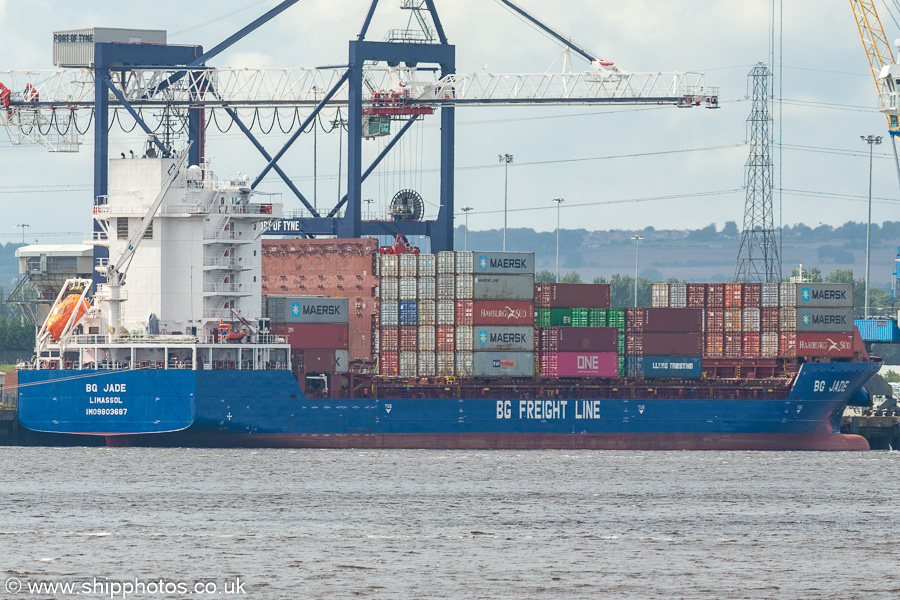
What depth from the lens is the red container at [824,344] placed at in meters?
67.7

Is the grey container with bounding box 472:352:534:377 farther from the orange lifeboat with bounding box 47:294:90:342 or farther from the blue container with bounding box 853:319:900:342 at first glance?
the blue container with bounding box 853:319:900:342

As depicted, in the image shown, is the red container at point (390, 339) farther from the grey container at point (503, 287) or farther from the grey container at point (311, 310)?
the grey container at point (503, 287)

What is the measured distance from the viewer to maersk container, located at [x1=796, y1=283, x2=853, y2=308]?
67.6 metres

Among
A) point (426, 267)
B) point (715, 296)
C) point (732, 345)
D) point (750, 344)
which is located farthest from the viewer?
point (715, 296)

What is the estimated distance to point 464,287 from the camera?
6481 centimetres

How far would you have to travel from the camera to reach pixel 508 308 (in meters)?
64.8

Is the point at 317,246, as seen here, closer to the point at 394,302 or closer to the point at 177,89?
the point at 394,302

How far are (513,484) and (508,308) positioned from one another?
13.4 meters

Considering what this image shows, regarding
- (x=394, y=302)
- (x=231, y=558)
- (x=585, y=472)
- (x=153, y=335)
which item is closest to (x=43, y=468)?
(x=153, y=335)

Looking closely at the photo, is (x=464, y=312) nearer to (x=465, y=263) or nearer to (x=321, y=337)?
(x=465, y=263)

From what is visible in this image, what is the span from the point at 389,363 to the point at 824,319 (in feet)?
60.5

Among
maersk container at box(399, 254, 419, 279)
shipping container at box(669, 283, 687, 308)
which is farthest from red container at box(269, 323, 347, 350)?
shipping container at box(669, 283, 687, 308)

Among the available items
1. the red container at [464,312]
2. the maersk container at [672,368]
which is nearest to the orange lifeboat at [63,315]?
the red container at [464,312]

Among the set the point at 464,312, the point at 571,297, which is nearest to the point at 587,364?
the point at 571,297
